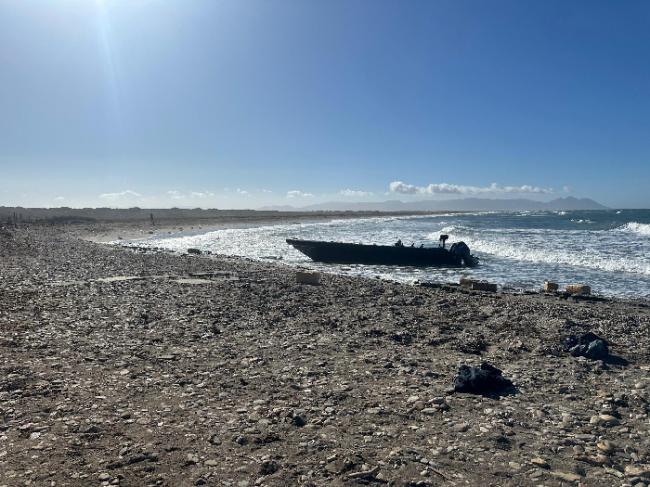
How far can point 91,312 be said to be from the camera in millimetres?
12648

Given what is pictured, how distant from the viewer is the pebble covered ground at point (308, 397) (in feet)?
17.2

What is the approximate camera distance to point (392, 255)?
101 ft

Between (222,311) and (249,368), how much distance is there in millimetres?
4997

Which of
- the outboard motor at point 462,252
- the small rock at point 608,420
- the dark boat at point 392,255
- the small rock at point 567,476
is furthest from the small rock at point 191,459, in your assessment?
the outboard motor at point 462,252

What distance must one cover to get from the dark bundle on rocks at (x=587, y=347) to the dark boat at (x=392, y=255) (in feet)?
63.2

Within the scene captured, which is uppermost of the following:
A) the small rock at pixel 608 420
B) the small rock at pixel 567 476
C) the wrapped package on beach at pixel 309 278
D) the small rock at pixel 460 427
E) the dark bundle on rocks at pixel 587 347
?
the wrapped package on beach at pixel 309 278

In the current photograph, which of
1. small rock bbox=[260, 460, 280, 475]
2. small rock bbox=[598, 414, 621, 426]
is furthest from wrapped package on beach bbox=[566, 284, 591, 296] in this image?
small rock bbox=[260, 460, 280, 475]

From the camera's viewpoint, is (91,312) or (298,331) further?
(91,312)

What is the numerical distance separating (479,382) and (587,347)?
3499 mm

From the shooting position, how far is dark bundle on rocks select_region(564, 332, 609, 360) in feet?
30.8

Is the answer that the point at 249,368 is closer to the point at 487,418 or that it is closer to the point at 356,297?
the point at 487,418

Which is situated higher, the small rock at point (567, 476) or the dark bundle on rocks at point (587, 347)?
the dark bundle on rocks at point (587, 347)

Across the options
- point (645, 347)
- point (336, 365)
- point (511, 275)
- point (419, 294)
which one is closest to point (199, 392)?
point (336, 365)

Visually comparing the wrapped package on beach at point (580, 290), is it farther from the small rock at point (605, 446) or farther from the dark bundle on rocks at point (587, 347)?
the small rock at point (605, 446)
